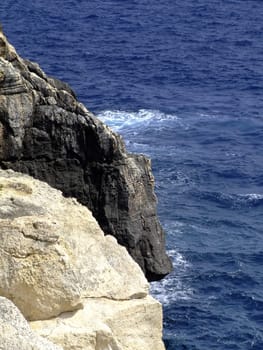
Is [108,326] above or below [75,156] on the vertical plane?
above

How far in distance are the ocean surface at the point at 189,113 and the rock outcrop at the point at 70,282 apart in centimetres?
2627

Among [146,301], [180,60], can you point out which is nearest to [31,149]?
[146,301]

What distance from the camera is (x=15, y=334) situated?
27.7 meters

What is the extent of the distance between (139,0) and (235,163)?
310 ft

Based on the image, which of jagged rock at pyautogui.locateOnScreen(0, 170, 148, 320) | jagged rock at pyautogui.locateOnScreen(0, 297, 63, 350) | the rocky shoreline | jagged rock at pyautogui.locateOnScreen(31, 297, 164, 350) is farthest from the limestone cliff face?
jagged rock at pyautogui.locateOnScreen(0, 297, 63, 350)

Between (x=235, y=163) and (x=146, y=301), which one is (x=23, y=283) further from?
(x=235, y=163)

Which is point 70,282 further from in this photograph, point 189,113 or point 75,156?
point 189,113

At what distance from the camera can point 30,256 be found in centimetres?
3434

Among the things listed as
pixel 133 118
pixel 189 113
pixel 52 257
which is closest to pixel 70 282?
pixel 52 257

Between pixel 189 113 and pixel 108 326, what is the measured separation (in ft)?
285

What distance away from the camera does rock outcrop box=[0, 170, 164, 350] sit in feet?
111

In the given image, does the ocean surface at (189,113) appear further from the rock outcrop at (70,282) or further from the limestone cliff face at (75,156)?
the rock outcrop at (70,282)

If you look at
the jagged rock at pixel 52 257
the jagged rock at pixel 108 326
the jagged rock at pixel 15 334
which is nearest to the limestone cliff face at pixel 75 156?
the jagged rock at pixel 52 257

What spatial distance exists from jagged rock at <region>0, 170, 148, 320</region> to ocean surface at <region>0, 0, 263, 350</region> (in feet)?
81.9
